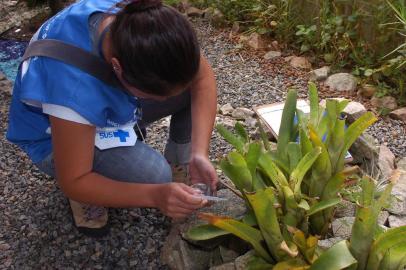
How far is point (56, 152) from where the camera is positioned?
4.61 feet

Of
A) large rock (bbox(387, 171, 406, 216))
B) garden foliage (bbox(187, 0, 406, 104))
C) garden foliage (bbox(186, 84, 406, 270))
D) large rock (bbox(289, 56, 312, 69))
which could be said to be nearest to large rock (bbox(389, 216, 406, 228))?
large rock (bbox(387, 171, 406, 216))

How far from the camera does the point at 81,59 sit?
1364mm

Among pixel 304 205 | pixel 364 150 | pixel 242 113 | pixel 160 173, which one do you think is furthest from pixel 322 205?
pixel 242 113

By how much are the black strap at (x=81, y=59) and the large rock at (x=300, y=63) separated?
180cm

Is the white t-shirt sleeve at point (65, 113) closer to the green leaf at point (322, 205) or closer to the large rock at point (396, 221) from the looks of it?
the green leaf at point (322, 205)

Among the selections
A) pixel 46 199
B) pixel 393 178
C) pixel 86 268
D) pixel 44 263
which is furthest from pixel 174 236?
pixel 393 178

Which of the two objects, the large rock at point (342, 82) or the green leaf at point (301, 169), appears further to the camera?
the large rock at point (342, 82)

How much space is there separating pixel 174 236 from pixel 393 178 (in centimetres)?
86

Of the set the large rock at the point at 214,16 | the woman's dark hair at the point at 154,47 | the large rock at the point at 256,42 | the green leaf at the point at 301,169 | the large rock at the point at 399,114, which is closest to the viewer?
the woman's dark hair at the point at 154,47

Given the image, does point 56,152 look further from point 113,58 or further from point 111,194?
point 113,58

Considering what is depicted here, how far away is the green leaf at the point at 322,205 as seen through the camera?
1372 mm

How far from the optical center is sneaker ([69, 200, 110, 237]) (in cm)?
177

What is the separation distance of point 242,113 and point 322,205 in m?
1.23

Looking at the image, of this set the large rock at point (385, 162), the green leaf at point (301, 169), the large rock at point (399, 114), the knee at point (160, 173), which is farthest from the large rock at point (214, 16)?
the green leaf at point (301, 169)
